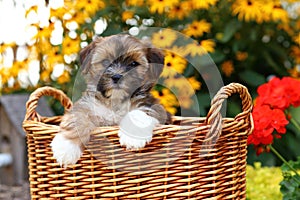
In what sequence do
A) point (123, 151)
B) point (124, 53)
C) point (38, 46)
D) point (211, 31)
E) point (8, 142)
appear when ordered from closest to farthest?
1. point (123, 151)
2. point (124, 53)
3. point (38, 46)
4. point (211, 31)
5. point (8, 142)

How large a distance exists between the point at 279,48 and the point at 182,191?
3263mm

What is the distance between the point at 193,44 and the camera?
4426mm

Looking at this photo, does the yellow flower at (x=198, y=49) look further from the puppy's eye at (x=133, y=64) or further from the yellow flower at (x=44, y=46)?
the puppy's eye at (x=133, y=64)

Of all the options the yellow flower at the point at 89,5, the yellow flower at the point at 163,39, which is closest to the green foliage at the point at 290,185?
the yellow flower at the point at 163,39

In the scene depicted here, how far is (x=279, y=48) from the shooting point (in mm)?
5449

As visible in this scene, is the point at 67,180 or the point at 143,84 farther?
the point at 143,84

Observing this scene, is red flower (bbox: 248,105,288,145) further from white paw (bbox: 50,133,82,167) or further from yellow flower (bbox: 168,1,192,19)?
yellow flower (bbox: 168,1,192,19)

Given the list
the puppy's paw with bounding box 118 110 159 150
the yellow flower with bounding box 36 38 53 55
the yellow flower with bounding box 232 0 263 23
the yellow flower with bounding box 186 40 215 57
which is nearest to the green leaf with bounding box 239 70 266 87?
the yellow flower with bounding box 232 0 263 23

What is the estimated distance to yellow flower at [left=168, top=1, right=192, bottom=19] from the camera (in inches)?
184

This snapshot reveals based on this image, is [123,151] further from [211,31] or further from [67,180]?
[211,31]

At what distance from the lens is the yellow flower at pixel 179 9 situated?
184 inches

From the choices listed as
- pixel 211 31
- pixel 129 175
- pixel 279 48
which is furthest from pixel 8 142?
pixel 129 175

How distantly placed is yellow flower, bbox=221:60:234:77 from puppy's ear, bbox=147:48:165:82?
2.11 m

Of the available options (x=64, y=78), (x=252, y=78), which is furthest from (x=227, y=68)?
(x=64, y=78)
